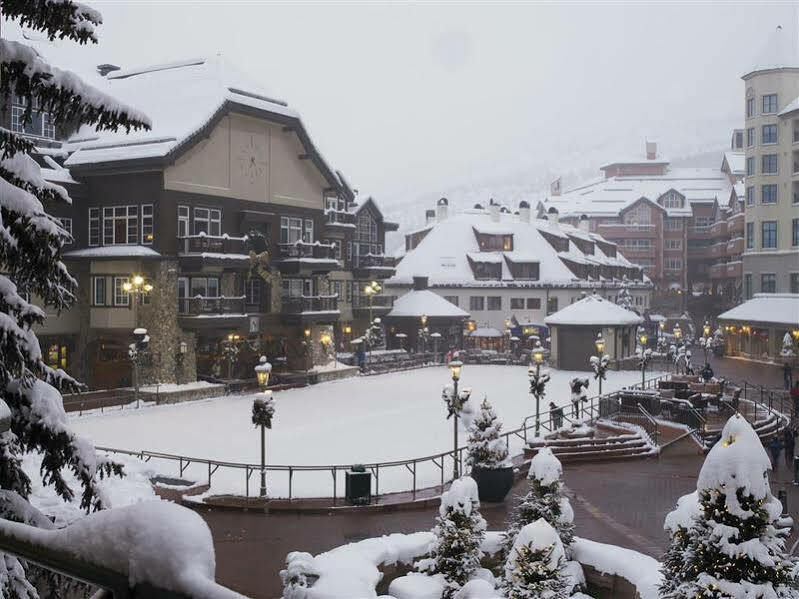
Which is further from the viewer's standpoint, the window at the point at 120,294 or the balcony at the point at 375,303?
the balcony at the point at 375,303

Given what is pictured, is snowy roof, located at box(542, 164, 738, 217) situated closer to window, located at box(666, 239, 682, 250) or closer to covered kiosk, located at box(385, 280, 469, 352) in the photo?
window, located at box(666, 239, 682, 250)

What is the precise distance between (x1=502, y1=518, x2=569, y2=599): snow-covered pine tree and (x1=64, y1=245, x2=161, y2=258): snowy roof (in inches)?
1249

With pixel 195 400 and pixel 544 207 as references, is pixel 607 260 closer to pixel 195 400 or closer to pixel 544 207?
pixel 544 207

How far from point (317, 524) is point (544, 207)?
9141 centimetres

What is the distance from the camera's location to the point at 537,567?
11297 millimetres

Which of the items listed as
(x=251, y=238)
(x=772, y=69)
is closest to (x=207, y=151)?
(x=251, y=238)

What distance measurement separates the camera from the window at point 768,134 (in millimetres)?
65875

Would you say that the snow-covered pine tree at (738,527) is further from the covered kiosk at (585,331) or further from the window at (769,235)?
the window at (769,235)

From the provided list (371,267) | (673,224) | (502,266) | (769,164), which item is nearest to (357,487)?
(371,267)

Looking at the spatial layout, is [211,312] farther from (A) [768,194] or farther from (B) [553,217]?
(B) [553,217]

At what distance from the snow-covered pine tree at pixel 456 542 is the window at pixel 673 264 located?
9353 cm

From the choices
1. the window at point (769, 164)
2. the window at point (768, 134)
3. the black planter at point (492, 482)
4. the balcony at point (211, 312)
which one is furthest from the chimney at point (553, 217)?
the black planter at point (492, 482)

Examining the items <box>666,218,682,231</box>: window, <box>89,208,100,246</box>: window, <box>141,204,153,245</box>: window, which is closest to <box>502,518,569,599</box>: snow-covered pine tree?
<box>141,204,153,245</box>: window

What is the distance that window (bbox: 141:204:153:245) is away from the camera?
40.6 meters
